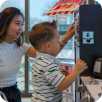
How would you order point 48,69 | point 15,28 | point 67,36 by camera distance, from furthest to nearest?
point 67,36 < point 15,28 < point 48,69

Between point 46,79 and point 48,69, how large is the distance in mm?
51

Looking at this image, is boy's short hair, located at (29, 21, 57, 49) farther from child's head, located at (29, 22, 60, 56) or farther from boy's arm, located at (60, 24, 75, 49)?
boy's arm, located at (60, 24, 75, 49)

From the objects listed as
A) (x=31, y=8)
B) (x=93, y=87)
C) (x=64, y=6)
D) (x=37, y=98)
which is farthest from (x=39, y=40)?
(x=31, y=8)

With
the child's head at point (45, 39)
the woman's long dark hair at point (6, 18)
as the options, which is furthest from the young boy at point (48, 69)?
the woman's long dark hair at point (6, 18)

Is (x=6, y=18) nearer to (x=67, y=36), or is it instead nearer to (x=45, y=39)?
(x=45, y=39)

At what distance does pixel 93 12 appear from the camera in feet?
7.14

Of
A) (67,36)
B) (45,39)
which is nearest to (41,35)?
(45,39)

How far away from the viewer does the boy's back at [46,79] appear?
149cm

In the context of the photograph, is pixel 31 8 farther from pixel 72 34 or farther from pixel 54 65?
pixel 54 65

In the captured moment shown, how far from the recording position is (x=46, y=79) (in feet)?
4.99

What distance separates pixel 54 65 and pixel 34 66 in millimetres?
114

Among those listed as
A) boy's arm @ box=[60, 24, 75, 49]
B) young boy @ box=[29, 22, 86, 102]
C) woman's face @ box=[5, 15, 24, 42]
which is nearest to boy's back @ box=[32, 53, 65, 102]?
young boy @ box=[29, 22, 86, 102]

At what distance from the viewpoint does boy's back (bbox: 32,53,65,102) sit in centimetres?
149

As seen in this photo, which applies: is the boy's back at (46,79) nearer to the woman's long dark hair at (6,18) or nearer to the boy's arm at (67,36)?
the woman's long dark hair at (6,18)
